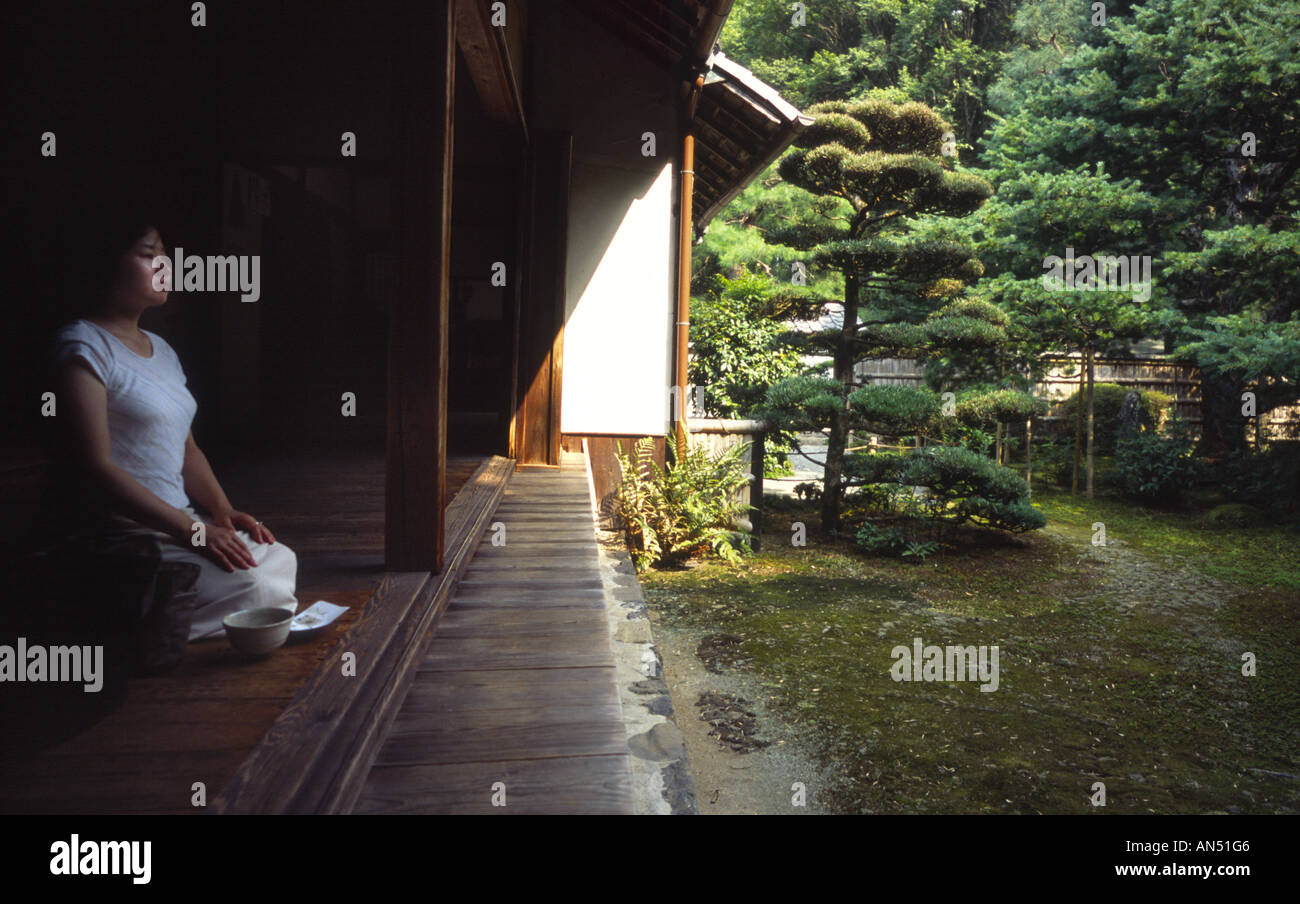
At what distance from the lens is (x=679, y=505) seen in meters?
7.25

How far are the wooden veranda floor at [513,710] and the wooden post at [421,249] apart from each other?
0.62 meters

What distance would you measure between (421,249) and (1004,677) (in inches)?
171

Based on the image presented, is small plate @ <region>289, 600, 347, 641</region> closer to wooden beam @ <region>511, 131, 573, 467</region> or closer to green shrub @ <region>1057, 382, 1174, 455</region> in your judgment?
wooden beam @ <region>511, 131, 573, 467</region>

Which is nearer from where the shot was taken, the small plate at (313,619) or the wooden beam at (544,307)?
the small plate at (313,619)

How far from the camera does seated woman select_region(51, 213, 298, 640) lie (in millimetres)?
2059

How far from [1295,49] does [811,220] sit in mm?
6236

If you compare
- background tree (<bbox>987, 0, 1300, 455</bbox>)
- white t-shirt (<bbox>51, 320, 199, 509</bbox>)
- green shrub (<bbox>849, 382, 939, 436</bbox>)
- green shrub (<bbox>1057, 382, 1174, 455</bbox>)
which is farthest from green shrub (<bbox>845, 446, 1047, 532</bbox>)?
white t-shirt (<bbox>51, 320, 199, 509</bbox>)

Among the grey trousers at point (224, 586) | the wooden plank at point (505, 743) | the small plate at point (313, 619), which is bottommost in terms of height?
the wooden plank at point (505, 743)

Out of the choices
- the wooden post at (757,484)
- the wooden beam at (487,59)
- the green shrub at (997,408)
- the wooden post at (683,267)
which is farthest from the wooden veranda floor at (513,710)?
the green shrub at (997,408)

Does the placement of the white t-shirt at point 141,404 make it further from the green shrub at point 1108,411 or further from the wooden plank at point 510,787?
the green shrub at point 1108,411

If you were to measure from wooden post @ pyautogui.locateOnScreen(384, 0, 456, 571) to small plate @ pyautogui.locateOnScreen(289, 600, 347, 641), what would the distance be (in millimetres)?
497

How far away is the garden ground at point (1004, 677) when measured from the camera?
3.74 m

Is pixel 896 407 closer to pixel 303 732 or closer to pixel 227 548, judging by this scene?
pixel 227 548

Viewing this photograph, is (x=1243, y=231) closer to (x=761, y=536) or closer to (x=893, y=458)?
(x=893, y=458)
